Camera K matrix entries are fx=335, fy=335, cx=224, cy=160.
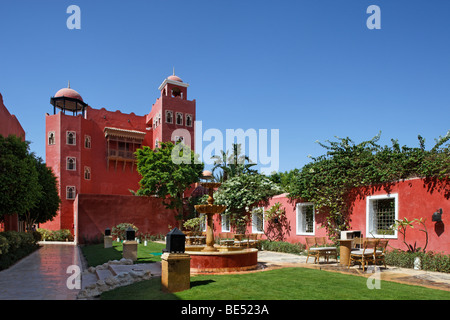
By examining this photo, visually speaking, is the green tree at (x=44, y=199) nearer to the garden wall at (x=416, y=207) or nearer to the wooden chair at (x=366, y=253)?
the garden wall at (x=416, y=207)

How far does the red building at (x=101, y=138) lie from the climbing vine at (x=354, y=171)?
19007 mm

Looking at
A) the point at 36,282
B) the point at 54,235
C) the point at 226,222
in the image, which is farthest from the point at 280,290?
the point at 54,235

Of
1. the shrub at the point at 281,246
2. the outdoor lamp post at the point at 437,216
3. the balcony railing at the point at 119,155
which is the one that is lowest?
the shrub at the point at 281,246

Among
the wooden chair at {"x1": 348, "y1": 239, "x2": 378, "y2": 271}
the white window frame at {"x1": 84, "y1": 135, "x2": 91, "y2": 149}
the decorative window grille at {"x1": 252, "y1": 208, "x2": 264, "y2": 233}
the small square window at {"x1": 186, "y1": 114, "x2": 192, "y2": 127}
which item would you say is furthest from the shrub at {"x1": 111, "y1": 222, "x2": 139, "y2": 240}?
the wooden chair at {"x1": 348, "y1": 239, "x2": 378, "y2": 271}

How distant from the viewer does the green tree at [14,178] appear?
12.1 metres

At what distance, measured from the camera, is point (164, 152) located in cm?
2478

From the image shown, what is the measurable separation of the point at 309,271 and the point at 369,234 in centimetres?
453

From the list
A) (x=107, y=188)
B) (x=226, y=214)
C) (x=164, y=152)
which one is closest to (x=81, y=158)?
(x=107, y=188)

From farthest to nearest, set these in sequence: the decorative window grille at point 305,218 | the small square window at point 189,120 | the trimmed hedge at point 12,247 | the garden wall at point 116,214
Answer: the small square window at point 189,120
the garden wall at point 116,214
the decorative window grille at point 305,218
the trimmed hedge at point 12,247

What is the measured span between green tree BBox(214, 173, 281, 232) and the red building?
1297cm

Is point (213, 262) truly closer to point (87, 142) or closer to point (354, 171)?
point (354, 171)

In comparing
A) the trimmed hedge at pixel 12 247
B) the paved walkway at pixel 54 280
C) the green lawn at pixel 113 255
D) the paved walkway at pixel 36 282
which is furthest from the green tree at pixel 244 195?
the trimmed hedge at pixel 12 247

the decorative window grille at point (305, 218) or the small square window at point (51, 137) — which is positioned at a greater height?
the small square window at point (51, 137)

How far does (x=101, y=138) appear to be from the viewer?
104 ft
